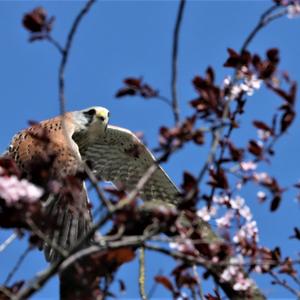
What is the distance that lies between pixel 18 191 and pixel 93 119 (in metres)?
5.04

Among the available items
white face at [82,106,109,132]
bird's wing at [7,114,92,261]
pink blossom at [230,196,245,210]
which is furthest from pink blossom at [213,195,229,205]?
white face at [82,106,109,132]

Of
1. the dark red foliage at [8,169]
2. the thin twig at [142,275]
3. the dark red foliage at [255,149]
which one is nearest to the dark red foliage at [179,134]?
the dark red foliage at [255,149]

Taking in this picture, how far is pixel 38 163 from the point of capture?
2.59 m

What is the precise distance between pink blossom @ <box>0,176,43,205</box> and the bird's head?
16.2 ft

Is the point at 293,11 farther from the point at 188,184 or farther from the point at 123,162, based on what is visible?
the point at 123,162

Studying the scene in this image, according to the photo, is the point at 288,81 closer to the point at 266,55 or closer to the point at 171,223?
the point at 266,55

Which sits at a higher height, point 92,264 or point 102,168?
point 102,168

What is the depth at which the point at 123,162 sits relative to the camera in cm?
802

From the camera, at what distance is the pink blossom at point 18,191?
2.49 metres

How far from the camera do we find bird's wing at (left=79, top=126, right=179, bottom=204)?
24.0 ft

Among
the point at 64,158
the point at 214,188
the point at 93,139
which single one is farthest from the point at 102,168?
the point at 214,188

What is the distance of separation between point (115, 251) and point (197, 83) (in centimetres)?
76

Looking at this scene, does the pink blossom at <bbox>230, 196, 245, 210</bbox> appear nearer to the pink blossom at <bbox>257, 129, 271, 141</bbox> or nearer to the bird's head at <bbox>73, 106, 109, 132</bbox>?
the pink blossom at <bbox>257, 129, 271, 141</bbox>

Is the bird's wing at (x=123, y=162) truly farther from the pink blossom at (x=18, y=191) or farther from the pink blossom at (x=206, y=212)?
the pink blossom at (x=18, y=191)
